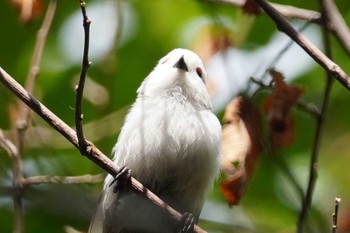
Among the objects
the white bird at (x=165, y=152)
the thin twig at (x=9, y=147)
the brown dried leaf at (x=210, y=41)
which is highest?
the brown dried leaf at (x=210, y=41)

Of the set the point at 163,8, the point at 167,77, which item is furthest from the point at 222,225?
the point at 163,8

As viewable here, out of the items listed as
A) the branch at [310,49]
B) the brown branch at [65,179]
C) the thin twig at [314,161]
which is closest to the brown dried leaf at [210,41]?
the brown branch at [65,179]

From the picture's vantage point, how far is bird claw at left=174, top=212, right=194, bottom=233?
3.53m

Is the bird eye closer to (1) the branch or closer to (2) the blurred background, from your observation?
(2) the blurred background

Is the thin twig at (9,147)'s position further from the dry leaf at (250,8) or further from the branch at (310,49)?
the branch at (310,49)

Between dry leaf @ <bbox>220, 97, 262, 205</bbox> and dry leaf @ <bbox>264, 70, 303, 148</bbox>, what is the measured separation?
67 mm

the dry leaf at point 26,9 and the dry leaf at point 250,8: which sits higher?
the dry leaf at point 250,8

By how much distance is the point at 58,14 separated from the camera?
4457 millimetres

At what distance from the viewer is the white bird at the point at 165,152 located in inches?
147

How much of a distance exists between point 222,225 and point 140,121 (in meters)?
0.86

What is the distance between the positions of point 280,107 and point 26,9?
1357 mm

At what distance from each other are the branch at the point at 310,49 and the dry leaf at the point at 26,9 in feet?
4.56

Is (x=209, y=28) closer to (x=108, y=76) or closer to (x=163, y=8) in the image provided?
(x=163, y=8)

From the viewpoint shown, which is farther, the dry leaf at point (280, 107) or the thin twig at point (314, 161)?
the dry leaf at point (280, 107)
